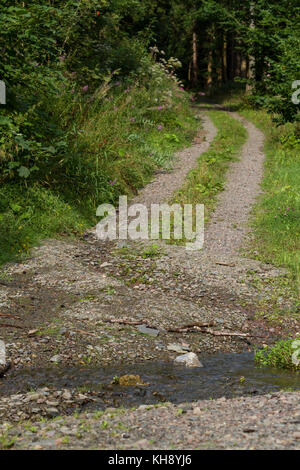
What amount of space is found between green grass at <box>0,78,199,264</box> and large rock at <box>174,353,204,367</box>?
11.0 feet

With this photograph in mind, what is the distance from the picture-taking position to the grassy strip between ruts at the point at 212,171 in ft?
36.3

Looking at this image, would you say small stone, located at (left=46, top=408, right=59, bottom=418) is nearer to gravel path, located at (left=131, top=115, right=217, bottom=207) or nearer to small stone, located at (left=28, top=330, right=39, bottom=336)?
small stone, located at (left=28, top=330, right=39, bottom=336)

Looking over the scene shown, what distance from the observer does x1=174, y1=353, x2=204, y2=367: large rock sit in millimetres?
5359

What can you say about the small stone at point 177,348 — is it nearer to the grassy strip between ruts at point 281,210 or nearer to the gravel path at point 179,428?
the gravel path at point 179,428

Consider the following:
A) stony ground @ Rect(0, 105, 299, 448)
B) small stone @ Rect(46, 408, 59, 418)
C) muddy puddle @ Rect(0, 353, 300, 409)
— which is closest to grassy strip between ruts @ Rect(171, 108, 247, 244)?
stony ground @ Rect(0, 105, 299, 448)

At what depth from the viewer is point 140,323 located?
611 centimetres

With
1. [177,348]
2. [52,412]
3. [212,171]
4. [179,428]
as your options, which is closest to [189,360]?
[177,348]

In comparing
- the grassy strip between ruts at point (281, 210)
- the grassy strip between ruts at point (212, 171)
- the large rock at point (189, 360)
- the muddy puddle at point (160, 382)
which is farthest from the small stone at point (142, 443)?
the grassy strip between ruts at point (212, 171)

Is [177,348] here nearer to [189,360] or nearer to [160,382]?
[189,360]

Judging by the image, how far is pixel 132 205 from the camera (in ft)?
35.9

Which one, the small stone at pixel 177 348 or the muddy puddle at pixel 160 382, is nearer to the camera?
the muddy puddle at pixel 160 382

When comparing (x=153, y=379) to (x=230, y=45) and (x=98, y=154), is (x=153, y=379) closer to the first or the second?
(x=98, y=154)

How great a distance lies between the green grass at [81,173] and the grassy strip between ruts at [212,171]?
105cm

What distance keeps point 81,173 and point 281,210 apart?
3.78m
